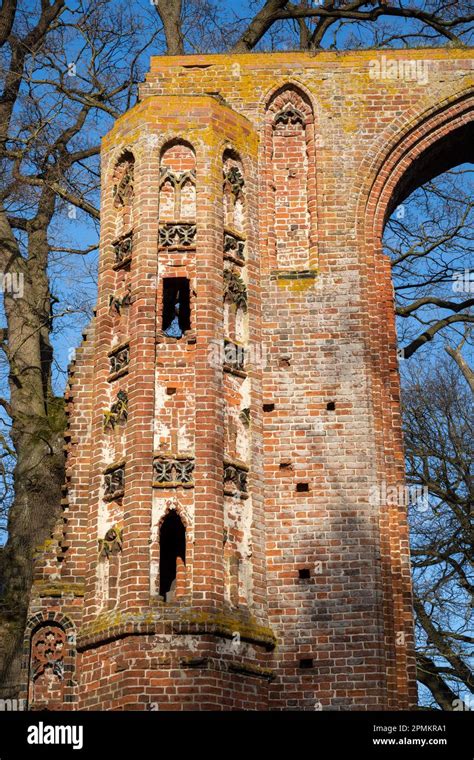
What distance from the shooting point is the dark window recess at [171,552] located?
12.6 meters

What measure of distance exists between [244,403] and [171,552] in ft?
5.84

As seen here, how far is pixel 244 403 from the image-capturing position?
44.4ft

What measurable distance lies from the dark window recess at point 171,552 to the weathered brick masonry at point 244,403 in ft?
0.10

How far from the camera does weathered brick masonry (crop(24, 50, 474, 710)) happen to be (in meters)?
12.4

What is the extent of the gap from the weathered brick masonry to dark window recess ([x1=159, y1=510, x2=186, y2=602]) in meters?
0.03

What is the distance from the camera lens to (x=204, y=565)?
12227mm

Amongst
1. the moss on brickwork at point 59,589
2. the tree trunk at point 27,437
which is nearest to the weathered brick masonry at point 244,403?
the moss on brickwork at point 59,589

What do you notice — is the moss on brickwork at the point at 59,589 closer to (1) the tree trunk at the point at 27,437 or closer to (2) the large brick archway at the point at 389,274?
(1) the tree trunk at the point at 27,437

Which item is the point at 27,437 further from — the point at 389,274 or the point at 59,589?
the point at 389,274

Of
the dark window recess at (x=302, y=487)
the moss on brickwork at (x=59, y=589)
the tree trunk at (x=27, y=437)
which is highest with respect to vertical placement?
the tree trunk at (x=27, y=437)

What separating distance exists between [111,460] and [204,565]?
5.47 feet

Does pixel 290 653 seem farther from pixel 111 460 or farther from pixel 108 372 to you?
pixel 108 372

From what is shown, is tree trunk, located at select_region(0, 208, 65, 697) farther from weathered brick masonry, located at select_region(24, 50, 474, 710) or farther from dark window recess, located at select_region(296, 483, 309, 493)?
dark window recess, located at select_region(296, 483, 309, 493)

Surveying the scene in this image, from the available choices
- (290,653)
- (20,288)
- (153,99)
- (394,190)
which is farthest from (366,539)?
(20,288)
